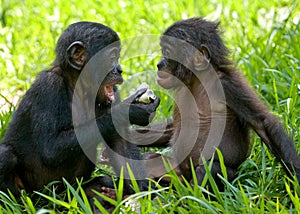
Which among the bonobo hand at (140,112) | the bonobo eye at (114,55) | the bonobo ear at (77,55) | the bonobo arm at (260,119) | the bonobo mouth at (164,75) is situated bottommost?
the bonobo arm at (260,119)

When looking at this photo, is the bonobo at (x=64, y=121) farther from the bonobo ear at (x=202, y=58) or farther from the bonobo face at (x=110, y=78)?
the bonobo ear at (x=202, y=58)

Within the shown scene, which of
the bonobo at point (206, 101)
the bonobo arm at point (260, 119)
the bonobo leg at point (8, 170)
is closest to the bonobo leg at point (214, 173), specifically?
the bonobo at point (206, 101)

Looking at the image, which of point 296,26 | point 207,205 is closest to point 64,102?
point 207,205

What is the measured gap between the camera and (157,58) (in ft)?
27.2

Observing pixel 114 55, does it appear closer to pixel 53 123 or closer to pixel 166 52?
pixel 166 52

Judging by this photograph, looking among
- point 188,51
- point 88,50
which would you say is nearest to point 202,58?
point 188,51

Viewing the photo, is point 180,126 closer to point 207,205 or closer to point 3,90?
point 207,205

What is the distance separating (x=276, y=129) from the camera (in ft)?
18.6

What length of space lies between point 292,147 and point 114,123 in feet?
4.74

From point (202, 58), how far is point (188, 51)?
14 cm

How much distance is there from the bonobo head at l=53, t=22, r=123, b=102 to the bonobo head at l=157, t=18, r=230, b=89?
19.3 inches

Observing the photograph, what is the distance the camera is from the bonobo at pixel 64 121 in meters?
5.77

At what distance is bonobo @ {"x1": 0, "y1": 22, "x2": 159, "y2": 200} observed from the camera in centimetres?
577

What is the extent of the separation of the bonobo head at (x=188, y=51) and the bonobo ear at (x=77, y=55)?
2.37 feet
